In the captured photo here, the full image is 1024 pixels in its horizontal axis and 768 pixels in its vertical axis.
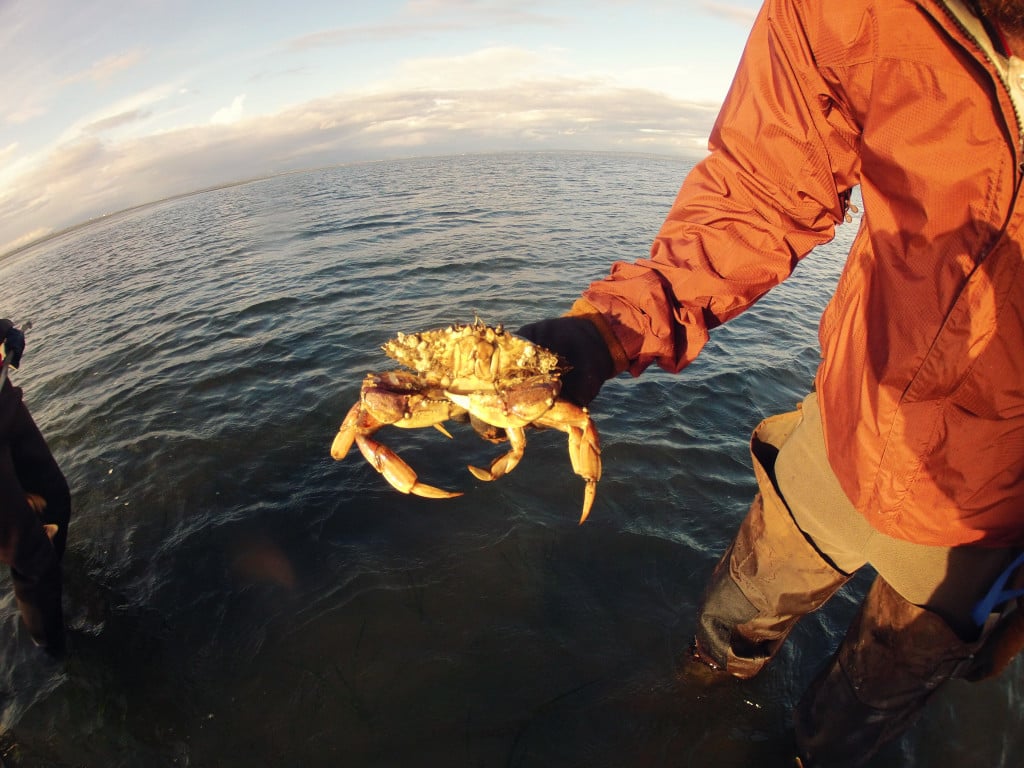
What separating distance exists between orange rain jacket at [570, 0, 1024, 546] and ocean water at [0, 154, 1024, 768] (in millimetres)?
2951

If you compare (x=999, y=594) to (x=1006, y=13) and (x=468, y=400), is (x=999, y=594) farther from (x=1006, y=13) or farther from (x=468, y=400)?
(x=468, y=400)

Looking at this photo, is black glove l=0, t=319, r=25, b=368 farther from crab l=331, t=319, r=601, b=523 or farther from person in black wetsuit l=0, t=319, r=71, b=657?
crab l=331, t=319, r=601, b=523

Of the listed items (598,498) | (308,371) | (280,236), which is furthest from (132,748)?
(280,236)

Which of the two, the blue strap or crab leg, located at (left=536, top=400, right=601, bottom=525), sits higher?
crab leg, located at (left=536, top=400, right=601, bottom=525)

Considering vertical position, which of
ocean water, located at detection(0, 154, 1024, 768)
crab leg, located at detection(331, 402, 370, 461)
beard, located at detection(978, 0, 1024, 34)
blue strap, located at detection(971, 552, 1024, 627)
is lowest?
ocean water, located at detection(0, 154, 1024, 768)

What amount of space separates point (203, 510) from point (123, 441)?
2.78 meters

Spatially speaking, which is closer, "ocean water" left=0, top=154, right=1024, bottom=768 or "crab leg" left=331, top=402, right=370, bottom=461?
"crab leg" left=331, top=402, right=370, bottom=461

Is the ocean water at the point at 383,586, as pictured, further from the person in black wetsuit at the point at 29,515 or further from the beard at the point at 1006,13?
the beard at the point at 1006,13

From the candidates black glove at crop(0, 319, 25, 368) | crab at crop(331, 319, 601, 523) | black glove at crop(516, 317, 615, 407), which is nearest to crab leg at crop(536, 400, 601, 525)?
crab at crop(331, 319, 601, 523)

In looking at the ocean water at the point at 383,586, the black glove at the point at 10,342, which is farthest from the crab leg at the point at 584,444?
the black glove at the point at 10,342

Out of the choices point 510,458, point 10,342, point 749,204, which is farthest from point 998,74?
point 10,342

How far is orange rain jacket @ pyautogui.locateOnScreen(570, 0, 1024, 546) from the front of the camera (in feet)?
5.49

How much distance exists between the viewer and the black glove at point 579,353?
9.34 ft

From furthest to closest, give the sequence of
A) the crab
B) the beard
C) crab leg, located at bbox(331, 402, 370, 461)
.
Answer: crab leg, located at bbox(331, 402, 370, 461)
the crab
the beard
